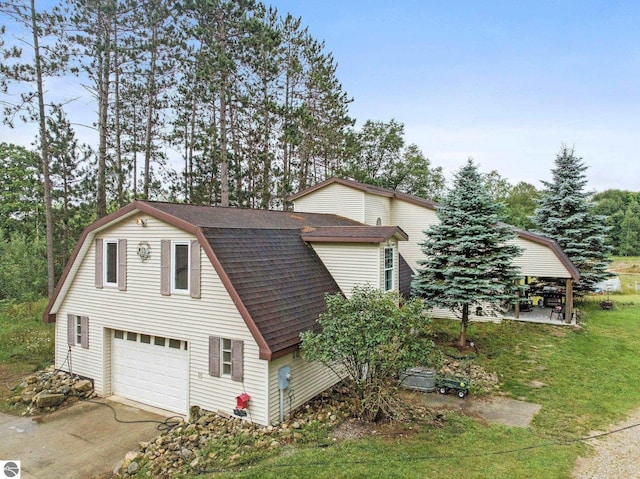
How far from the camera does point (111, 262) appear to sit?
34.1 ft

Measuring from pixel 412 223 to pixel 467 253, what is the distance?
512cm

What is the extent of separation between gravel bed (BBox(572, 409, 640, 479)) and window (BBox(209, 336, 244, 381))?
21.1 ft

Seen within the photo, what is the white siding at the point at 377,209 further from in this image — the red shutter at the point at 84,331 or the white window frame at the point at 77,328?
the white window frame at the point at 77,328

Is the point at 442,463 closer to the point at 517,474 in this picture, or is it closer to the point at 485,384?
the point at 517,474

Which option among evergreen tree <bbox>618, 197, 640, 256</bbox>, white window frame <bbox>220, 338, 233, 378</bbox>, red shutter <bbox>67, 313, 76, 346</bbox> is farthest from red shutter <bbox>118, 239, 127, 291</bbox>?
evergreen tree <bbox>618, 197, 640, 256</bbox>

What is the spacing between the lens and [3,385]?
35.8ft

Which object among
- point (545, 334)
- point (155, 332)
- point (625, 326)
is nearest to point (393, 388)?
point (155, 332)

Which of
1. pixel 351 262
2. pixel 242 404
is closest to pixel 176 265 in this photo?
pixel 242 404

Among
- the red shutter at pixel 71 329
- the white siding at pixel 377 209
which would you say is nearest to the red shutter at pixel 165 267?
the red shutter at pixel 71 329

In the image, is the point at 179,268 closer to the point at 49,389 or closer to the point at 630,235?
the point at 49,389

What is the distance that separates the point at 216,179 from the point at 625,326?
73.5 ft

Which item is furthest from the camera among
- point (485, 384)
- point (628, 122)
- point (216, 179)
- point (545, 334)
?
point (216, 179)

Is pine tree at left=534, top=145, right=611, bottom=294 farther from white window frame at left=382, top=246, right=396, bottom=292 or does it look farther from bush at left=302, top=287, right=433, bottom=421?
bush at left=302, top=287, right=433, bottom=421

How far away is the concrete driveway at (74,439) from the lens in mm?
7148
